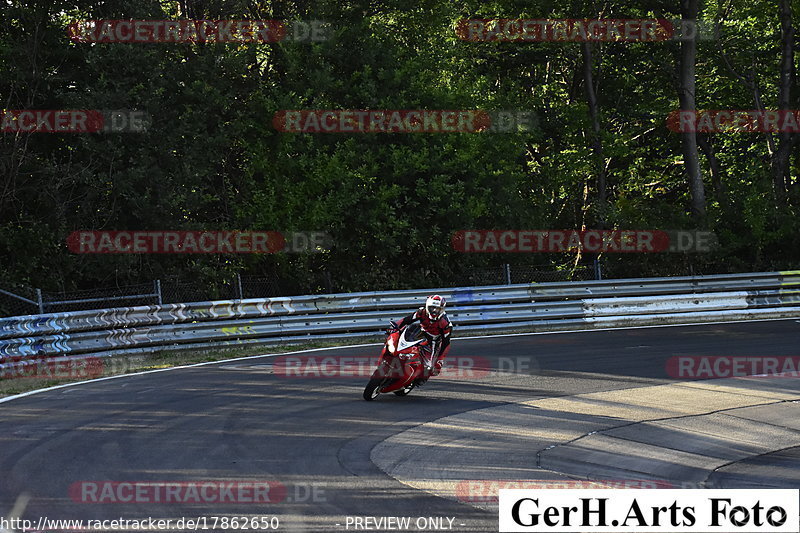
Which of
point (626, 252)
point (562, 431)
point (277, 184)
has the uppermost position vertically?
point (277, 184)

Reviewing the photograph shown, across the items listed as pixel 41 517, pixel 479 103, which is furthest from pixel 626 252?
pixel 41 517

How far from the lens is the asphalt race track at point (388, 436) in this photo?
804 cm

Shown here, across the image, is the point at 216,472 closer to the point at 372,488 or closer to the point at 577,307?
the point at 372,488

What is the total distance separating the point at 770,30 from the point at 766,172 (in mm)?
5513

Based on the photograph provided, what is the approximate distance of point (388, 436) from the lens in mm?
10742

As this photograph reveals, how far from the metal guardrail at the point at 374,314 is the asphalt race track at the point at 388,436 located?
205 cm

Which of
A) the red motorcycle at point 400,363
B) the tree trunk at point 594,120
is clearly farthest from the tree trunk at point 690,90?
the red motorcycle at point 400,363

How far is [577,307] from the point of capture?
2088 centimetres

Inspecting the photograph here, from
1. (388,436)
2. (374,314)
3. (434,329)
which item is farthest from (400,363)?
(374,314)

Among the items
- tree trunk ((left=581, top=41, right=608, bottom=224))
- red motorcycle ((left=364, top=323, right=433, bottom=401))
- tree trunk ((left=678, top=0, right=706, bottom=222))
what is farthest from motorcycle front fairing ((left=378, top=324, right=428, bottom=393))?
tree trunk ((left=678, top=0, right=706, bottom=222))

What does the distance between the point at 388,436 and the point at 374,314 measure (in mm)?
8817

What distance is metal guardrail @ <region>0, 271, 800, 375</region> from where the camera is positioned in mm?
16797

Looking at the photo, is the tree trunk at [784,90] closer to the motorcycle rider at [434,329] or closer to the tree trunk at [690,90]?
the tree trunk at [690,90]

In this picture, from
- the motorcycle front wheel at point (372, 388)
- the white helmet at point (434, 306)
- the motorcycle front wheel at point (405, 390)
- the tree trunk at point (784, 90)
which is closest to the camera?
the motorcycle front wheel at point (372, 388)
